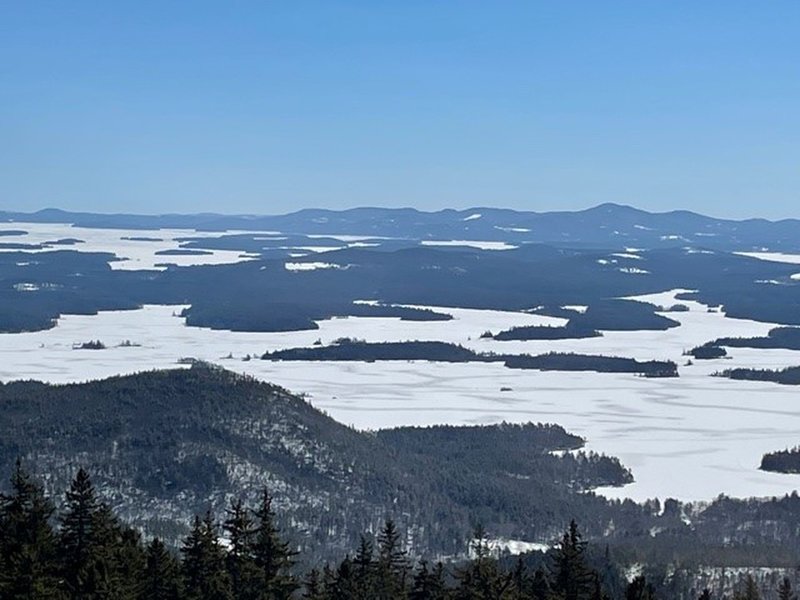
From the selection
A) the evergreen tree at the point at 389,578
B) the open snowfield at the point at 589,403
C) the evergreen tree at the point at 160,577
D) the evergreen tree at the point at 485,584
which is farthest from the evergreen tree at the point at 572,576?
the open snowfield at the point at 589,403

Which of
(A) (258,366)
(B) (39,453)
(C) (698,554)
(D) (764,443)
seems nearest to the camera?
(C) (698,554)

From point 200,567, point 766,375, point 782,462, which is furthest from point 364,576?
point 766,375

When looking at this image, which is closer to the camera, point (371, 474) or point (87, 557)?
point (87, 557)

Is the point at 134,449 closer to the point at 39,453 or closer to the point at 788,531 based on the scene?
the point at 39,453

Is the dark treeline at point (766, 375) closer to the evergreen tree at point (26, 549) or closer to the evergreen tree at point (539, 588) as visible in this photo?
the evergreen tree at point (539, 588)

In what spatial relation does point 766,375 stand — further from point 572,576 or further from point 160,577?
point 160,577

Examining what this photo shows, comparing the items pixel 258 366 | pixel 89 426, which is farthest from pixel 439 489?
pixel 258 366

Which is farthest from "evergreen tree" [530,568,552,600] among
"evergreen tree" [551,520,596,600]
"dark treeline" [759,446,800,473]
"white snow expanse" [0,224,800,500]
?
"dark treeline" [759,446,800,473]
